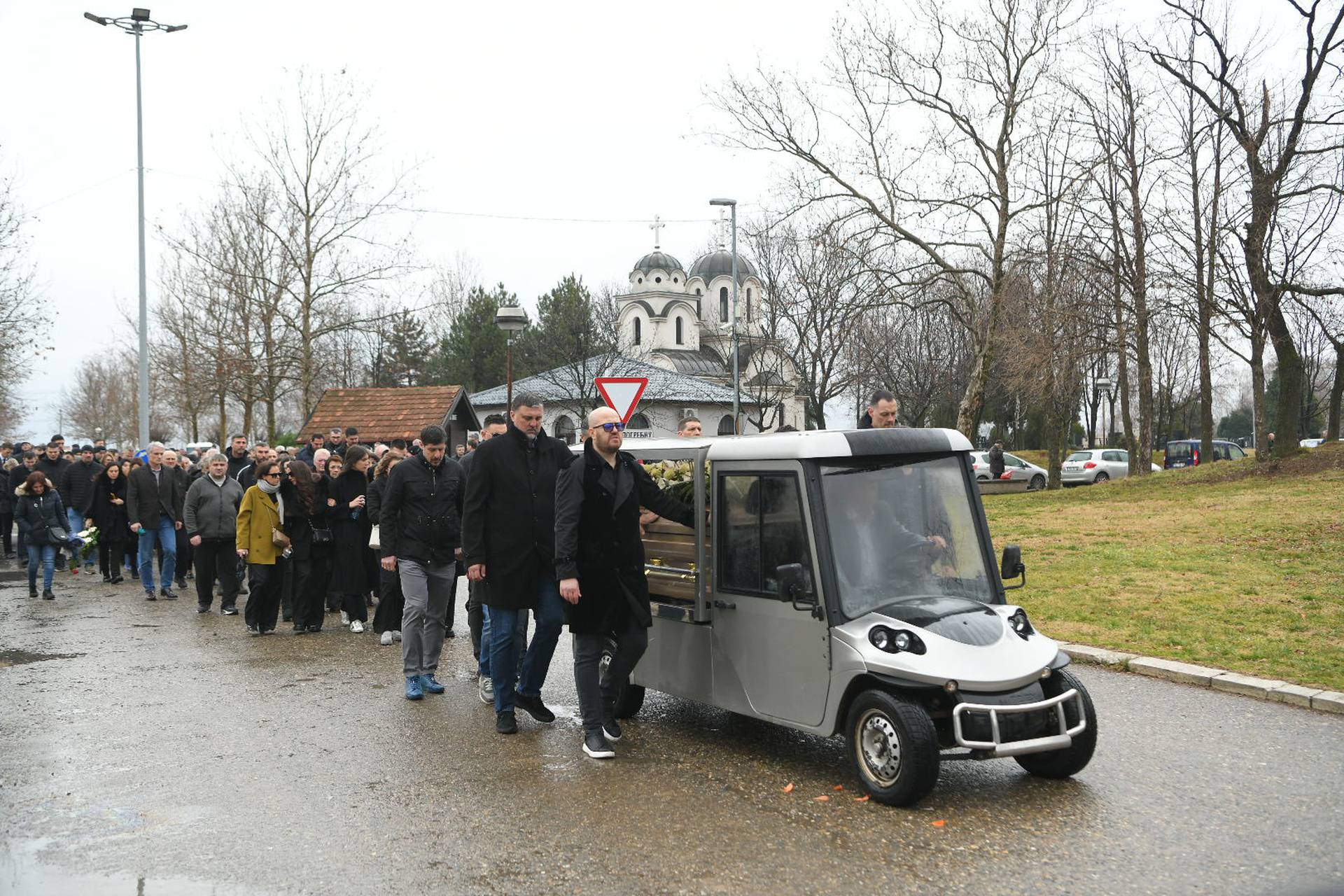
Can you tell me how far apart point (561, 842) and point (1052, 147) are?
28.2 meters

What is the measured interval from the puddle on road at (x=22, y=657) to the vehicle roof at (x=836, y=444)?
7030 mm

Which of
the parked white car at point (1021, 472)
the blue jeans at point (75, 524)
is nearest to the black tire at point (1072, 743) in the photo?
the blue jeans at point (75, 524)

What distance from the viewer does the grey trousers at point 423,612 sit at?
8.41 metres

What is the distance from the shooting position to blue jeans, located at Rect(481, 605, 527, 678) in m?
7.36

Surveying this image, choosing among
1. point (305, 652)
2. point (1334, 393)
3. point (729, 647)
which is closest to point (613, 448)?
point (729, 647)

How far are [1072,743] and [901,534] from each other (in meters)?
1.38

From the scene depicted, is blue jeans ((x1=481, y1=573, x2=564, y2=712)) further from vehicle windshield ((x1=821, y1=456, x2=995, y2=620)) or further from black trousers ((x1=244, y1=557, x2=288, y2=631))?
black trousers ((x1=244, y1=557, x2=288, y2=631))

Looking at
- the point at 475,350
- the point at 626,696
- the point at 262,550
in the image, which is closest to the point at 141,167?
the point at 262,550

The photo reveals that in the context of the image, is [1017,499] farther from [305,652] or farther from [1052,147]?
[305,652]

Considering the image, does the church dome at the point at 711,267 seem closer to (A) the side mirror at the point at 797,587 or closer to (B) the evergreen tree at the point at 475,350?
(B) the evergreen tree at the point at 475,350

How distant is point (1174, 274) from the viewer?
26859mm

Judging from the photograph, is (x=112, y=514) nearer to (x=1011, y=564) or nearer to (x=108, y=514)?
(x=108, y=514)

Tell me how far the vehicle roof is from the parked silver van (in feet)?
0.03

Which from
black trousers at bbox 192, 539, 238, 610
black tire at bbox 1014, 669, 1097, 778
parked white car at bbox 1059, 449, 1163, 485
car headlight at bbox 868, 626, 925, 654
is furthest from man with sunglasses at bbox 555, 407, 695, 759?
parked white car at bbox 1059, 449, 1163, 485
